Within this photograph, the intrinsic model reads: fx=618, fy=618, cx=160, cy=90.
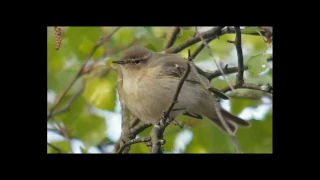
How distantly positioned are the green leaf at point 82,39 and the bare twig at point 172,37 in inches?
19.2

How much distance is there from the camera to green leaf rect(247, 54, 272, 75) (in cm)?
332

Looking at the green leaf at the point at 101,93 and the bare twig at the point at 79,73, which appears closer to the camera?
the bare twig at the point at 79,73

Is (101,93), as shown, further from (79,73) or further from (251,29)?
(251,29)

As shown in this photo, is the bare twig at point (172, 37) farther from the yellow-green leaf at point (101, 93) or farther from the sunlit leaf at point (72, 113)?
the sunlit leaf at point (72, 113)

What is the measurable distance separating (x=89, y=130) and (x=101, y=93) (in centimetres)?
39

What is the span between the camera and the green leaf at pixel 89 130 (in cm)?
420

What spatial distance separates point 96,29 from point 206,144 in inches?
43.8

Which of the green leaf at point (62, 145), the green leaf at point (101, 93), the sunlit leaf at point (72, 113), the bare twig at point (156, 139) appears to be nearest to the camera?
the bare twig at point (156, 139)

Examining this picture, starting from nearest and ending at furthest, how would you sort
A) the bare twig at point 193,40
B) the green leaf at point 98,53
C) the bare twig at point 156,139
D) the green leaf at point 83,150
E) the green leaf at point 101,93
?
the bare twig at point 156,139 → the green leaf at point 83,150 → the bare twig at point 193,40 → the green leaf at point 101,93 → the green leaf at point 98,53

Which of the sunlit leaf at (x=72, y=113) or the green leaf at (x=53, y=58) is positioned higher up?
the green leaf at (x=53, y=58)

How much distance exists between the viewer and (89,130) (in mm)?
4254

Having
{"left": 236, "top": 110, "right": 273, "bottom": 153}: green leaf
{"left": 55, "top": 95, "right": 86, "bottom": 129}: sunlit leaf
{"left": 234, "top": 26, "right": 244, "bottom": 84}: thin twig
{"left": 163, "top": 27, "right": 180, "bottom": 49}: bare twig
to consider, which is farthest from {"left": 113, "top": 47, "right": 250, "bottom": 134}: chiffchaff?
{"left": 55, "top": 95, "right": 86, "bottom": 129}: sunlit leaf

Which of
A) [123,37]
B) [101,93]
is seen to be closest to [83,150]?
[101,93]

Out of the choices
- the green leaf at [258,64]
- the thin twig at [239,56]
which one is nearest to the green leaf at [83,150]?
the thin twig at [239,56]
